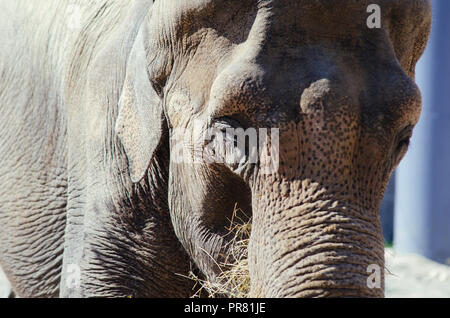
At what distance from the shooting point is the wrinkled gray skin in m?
1.42

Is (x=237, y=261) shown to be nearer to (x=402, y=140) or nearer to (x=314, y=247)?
(x=314, y=247)

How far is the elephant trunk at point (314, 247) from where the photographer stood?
1350 millimetres

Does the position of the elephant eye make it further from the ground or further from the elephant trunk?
the ground

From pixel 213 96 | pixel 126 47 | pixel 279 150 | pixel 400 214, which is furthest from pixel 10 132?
pixel 400 214

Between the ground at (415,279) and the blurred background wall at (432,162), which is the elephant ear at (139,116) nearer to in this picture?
the ground at (415,279)

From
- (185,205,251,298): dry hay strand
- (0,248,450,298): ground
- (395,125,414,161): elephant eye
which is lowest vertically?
(0,248,450,298): ground

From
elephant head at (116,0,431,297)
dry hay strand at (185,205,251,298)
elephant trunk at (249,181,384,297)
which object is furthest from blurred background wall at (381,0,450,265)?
elephant trunk at (249,181,384,297)

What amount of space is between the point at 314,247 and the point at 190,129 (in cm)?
44

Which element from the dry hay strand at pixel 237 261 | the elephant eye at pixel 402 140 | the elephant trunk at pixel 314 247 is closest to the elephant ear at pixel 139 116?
the dry hay strand at pixel 237 261

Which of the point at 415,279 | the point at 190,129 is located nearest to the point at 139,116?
the point at 190,129

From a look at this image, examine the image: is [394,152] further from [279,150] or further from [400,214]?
[400,214]

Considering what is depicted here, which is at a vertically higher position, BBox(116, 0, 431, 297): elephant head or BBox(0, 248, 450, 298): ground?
BBox(116, 0, 431, 297): elephant head

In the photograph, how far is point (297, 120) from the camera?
1444 millimetres

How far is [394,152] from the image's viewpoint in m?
1.55
